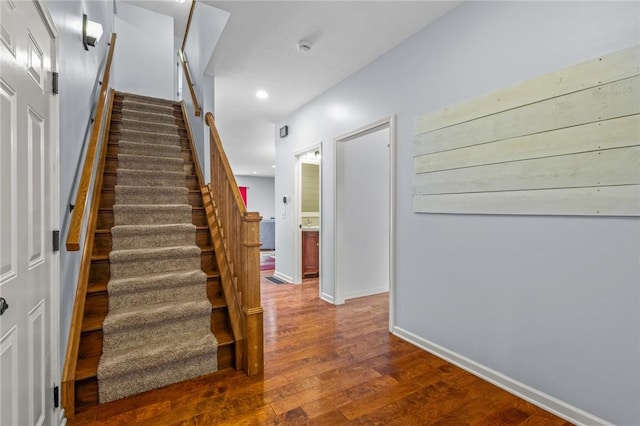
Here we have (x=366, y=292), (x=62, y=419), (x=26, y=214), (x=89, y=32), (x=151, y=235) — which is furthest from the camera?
(x=366, y=292)

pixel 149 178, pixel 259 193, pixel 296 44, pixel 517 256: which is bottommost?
pixel 517 256

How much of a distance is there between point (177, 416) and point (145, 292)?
0.98 m

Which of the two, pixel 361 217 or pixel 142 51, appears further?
pixel 142 51

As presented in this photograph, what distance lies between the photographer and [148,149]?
12.4ft

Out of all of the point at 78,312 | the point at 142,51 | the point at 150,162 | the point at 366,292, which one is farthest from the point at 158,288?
the point at 142,51

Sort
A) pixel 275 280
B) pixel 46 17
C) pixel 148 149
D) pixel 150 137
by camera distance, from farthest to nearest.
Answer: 1. pixel 275 280
2. pixel 150 137
3. pixel 148 149
4. pixel 46 17

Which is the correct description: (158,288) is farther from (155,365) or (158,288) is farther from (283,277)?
(283,277)

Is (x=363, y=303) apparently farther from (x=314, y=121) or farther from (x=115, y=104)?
(x=115, y=104)

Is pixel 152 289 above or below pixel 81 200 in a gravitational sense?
below

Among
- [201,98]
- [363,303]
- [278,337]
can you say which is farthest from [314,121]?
[278,337]

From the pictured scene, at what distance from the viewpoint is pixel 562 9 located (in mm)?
1793

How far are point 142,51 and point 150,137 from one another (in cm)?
298

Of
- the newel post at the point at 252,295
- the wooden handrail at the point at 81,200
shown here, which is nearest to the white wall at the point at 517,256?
the newel post at the point at 252,295

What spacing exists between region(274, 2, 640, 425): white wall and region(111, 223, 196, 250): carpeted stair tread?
2.01 metres
